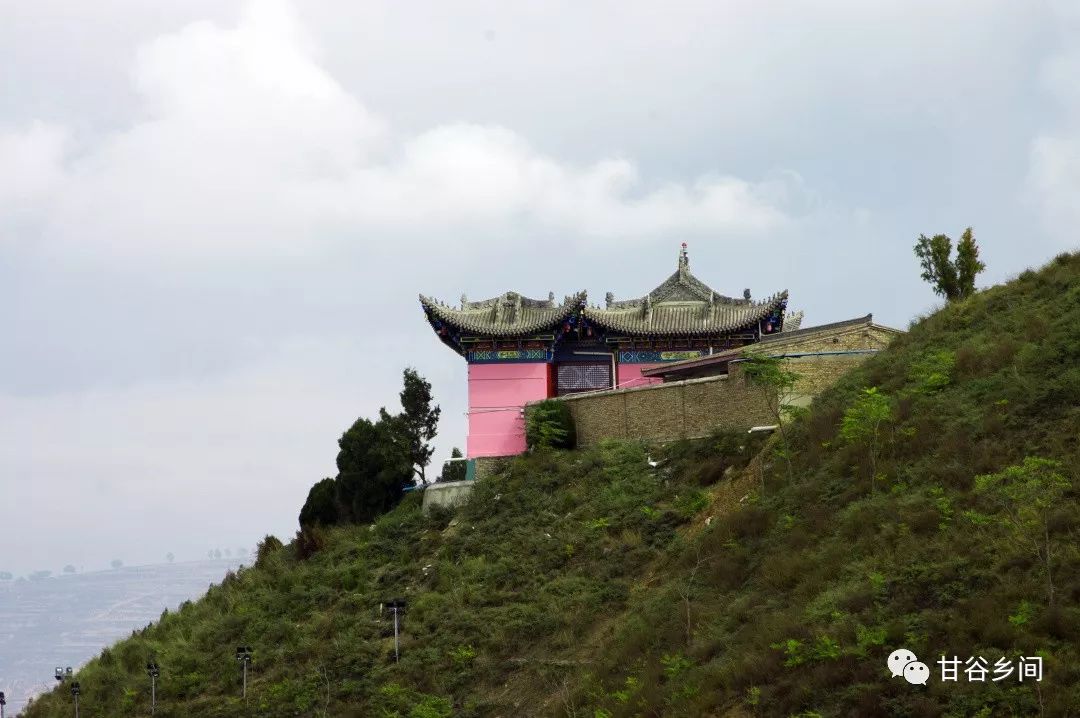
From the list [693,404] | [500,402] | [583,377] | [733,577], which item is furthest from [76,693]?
[733,577]

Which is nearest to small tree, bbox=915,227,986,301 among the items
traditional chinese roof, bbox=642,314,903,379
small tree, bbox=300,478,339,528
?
traditional chinese roof, bbox=642,314,903,379

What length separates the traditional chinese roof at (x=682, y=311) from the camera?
38281 millimetres

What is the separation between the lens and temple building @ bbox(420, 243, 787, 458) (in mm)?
37906

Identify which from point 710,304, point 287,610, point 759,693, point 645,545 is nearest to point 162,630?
point 287,610

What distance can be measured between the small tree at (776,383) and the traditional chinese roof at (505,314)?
848 centimetres

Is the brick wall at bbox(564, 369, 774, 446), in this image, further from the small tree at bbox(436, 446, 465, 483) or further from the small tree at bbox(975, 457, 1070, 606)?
the small tree at bbox(975, 457, 1070, 606)

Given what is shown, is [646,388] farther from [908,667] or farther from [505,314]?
[908,667]

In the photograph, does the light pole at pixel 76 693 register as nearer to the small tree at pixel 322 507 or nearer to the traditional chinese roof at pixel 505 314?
the small tree at pixel 322 507

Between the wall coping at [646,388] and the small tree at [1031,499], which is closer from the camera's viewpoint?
the small tree at [1031,499]

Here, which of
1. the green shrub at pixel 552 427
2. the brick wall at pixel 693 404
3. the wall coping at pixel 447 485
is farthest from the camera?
the wall coping at pixel 447 485

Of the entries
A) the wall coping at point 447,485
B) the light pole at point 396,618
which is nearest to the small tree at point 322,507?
the wall coping at point 447,485

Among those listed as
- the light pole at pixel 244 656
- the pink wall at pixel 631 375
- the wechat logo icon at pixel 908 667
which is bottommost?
the light pole at pixel 244 656

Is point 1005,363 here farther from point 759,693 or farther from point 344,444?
point 344,444

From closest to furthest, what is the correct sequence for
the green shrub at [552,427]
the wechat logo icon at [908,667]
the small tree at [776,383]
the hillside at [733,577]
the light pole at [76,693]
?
the wechat logo icon at [908,667] < the hillside at [733,577] < the small tree at [776,383] < the light pole at [76,693] < the green shrub at [552,427]
